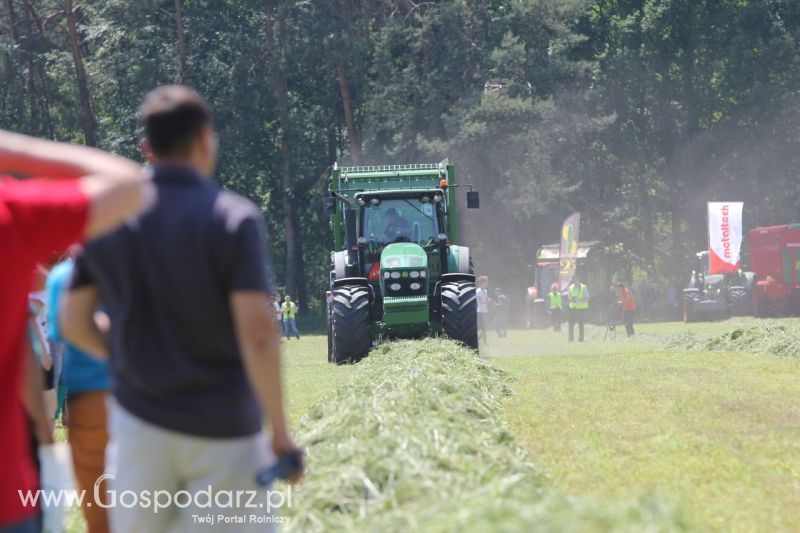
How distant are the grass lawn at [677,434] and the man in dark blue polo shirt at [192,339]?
7.61 feet

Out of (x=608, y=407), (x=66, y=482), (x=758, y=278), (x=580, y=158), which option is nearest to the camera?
(x=66, y=482)

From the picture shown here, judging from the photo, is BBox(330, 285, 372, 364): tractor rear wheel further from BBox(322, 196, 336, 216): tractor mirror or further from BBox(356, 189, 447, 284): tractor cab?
BBox(322, 196, 336, 216): tractor mirror

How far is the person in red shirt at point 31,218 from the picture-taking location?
132 inches

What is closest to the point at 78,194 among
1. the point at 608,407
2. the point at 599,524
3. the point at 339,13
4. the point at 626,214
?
the point at 599,524

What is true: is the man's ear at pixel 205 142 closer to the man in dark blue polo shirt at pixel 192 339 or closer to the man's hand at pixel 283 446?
the man in dark blue polo shirt at pixel 192 339

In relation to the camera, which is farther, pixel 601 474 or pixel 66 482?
pixel 601 474

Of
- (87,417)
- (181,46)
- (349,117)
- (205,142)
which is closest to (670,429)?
(87,417)

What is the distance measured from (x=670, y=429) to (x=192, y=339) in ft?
24.2

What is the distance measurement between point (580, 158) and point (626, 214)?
8582 mm

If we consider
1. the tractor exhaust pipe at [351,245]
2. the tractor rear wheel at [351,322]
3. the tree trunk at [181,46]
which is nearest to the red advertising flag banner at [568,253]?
the tractor exhaust pipe at [351,245]

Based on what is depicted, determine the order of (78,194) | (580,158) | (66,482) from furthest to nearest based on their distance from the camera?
(580,158) → (66,482) → (78,194)

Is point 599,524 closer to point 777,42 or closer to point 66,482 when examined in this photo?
point 66,482

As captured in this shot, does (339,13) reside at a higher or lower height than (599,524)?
higher

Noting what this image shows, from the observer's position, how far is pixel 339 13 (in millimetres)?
47156
